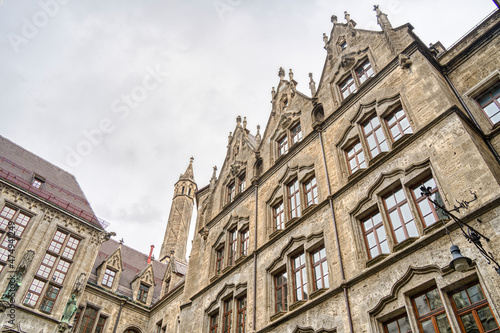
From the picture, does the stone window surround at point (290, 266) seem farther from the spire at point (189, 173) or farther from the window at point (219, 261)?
the spire at point (189, 173)

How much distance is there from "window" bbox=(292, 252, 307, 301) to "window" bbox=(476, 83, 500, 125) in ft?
26.2

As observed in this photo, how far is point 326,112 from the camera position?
60.0 feet

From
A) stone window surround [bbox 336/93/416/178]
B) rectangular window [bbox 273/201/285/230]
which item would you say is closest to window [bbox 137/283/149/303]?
rectangular window [bbox 273/201/285/230]

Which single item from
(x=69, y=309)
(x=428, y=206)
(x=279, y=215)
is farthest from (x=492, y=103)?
(x=69, y=309)

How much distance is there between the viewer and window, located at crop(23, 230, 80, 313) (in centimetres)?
2227

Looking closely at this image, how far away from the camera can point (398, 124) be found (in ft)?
46.4

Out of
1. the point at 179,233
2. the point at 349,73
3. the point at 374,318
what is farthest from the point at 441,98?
the point at 179,233

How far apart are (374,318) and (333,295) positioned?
182cm

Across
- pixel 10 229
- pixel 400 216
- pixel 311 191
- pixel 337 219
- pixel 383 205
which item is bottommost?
pixel 400 216

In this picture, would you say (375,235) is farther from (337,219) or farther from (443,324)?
(443,324)

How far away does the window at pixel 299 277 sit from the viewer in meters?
14.4

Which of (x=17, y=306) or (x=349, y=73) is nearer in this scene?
(x=349, y=73)

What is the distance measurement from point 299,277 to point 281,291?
111 centimetres

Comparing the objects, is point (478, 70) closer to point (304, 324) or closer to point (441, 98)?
point (441, 98)
